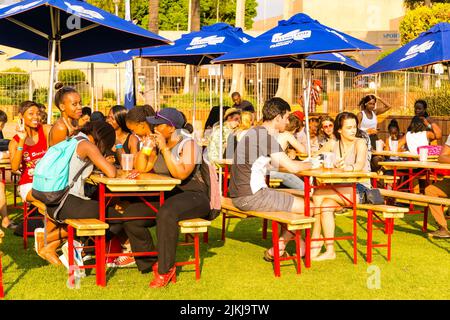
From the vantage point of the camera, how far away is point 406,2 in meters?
Result: 51.3

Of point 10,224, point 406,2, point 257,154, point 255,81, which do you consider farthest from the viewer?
point 406,2

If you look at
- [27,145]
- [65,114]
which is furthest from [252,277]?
[27,145]

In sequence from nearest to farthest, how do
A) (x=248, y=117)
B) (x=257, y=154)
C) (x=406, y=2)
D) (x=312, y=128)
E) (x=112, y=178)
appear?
(x=112, y=178)
(x=257, y=154)
(x=248, y=117)
(x=312, y=128)
(x=406, y=2)

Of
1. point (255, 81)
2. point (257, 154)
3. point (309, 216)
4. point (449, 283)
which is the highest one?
point (255, 81)

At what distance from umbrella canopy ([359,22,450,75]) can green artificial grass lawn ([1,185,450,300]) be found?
266 centimetres

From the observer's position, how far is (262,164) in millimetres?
7754

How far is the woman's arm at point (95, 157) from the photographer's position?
7.00m

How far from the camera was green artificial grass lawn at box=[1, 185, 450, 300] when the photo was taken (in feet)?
22.1

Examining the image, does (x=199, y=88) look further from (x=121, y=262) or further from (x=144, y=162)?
(x=144, y=162)

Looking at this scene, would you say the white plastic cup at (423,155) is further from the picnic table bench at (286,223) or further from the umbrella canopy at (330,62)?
the picnic table bench at (286,223)

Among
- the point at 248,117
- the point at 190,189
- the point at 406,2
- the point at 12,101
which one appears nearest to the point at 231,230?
the point at 248,117

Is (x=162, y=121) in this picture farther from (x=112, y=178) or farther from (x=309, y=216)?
(x=309, y=216)

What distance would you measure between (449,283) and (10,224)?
5.23m

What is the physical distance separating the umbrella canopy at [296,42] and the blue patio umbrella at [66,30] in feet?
3.85
